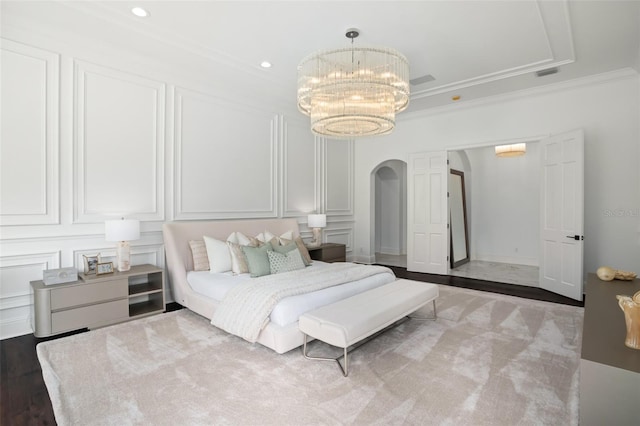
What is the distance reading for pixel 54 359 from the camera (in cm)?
270

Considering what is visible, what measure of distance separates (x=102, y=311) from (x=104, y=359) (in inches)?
33.9

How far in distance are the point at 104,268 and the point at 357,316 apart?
283cm

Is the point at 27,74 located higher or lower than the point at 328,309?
higher

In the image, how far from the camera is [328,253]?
6.00m

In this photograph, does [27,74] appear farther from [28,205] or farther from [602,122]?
[602,122]

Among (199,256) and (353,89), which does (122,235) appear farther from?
(353,89)

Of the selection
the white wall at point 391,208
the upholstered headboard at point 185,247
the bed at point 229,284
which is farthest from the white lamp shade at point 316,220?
the white wall at point 391,208

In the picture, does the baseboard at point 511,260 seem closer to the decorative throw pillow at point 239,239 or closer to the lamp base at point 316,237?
the lamp base at point 316,237

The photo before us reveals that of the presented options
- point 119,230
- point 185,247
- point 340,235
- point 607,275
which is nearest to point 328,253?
point 340,235

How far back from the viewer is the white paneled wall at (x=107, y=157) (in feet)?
10.6

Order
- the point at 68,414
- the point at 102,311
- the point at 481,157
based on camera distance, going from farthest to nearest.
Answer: the point at 481,157
the point at 102,311
the point at 68,414

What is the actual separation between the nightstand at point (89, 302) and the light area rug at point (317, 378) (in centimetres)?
15

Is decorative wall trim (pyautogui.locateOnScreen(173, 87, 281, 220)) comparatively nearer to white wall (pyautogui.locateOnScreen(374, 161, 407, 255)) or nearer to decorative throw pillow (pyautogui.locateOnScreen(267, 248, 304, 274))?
decorative throw pillow (pyautogui.locateOnScreen(267, 248, 304, 274))

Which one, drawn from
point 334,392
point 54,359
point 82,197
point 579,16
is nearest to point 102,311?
point 54,359
